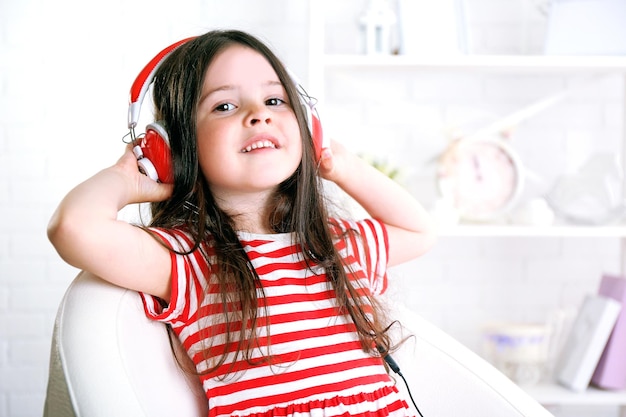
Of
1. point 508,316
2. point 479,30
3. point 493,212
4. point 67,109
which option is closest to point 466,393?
point 493,212

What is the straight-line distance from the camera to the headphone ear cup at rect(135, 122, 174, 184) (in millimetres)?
1120

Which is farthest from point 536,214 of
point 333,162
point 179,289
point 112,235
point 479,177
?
point 112,235

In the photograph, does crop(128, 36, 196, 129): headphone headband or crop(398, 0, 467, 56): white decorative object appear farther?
crop(398, 0, 467, 56): white decorative object

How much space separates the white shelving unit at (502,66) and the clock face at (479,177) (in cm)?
7

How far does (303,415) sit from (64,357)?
1.06 ft

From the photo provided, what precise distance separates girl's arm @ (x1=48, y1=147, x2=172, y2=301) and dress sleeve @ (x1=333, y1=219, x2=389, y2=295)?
34 centimetres

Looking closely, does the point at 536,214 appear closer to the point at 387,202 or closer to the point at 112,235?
the point at 387,202

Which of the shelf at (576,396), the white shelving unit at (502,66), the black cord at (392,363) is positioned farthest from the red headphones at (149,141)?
the shelf at (576,396)

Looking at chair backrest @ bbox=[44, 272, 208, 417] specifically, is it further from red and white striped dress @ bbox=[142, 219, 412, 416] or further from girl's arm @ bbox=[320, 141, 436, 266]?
girl's arm @ bbox=[320, 141, 436, 266]

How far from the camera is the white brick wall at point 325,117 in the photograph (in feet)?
7.85

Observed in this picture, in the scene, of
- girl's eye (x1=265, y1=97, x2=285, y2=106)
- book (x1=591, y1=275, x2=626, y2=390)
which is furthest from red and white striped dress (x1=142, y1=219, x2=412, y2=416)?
book (x1=591, y1=275, x2=626, y2=390)

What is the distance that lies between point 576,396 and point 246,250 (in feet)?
4.25

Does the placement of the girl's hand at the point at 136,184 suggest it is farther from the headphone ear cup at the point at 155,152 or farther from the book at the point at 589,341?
the book at the point at 589,341

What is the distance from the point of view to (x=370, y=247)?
1.34 m
